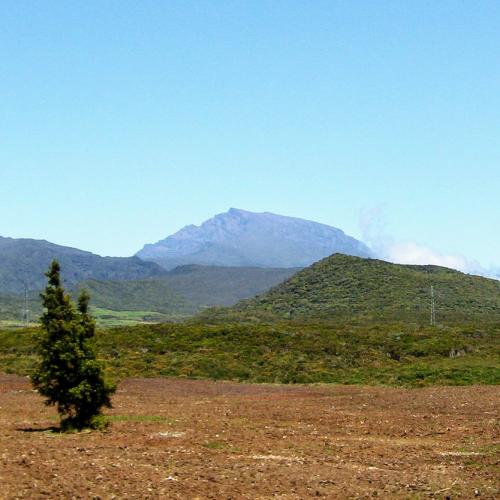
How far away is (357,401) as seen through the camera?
3959 cm

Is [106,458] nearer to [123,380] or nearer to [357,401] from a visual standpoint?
[357,401]

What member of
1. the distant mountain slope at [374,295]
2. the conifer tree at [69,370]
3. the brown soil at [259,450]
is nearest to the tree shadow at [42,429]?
the brown soil at [259,450]

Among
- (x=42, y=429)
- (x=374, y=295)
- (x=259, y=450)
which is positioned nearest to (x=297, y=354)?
(x=42, y=429)

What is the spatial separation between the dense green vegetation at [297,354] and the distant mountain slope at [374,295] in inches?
1435

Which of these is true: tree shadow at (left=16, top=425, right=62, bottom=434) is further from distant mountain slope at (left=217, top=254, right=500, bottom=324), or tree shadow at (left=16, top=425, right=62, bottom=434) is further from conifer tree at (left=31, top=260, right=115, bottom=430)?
distant mountain slope at (left=217, top=254, right=500, bottom=324)

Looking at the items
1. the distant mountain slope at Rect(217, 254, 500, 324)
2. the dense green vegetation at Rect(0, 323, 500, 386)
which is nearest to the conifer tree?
the dense green vegetation at Rect(0, 323, 500, 386)

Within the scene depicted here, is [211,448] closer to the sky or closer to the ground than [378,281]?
closer to the ground

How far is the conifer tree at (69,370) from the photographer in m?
26.4

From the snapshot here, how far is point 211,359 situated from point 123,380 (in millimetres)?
11392

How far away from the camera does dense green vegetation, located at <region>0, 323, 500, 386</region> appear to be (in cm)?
5606

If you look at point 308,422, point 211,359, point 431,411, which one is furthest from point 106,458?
point 211,359

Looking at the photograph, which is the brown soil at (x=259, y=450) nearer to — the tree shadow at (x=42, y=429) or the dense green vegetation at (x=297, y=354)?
the tree shadow at (x=42, y=429)

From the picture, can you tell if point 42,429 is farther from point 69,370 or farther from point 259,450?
point 259,450

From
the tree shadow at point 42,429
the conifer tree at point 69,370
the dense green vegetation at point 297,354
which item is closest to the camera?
the conifer tree at point 69,370
